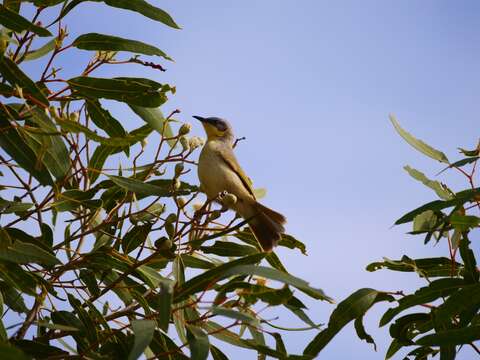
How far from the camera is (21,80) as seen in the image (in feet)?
10.9

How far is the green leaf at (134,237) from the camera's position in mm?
3773

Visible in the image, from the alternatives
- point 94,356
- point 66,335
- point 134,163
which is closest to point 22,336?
point 66,335

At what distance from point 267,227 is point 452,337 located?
4.98ft

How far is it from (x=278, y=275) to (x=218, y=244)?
1.23 meters

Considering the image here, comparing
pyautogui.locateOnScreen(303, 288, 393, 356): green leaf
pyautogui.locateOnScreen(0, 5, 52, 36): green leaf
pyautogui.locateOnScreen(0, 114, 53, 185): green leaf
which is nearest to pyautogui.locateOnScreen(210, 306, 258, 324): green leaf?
pyautogui.locateOnScreen(303, 288, 393, 356): green leaf

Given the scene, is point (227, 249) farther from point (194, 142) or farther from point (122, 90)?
point (122, 90)

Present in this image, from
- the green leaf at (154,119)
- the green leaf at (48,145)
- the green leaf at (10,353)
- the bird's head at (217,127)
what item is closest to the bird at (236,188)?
the bird's head at (217,127)

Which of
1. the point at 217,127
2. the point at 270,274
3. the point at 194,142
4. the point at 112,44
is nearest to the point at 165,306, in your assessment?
the point at 270,274

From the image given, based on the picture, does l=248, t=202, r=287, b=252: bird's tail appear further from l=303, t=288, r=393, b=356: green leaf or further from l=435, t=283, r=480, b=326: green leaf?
l=435, t=283, r=480, b=326: green leaf

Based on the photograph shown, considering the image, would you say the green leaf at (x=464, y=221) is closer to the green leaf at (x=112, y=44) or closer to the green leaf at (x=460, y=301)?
the green leaf at (x=460, y=301)

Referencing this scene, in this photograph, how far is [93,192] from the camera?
385 centimetres

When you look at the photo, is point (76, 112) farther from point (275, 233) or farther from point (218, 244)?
point (275, 233)

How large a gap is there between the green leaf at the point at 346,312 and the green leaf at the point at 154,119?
1192 mm

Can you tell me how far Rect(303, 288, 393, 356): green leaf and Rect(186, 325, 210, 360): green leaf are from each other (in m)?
0.66
